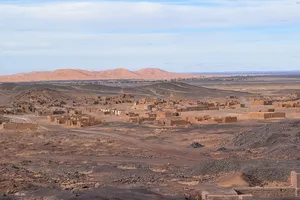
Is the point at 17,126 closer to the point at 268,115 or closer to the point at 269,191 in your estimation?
the point at 268,115

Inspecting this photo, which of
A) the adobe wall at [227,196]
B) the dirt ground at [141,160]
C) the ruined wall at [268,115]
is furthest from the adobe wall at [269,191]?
the ruined wall at [268,115]

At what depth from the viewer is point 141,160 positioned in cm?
3269

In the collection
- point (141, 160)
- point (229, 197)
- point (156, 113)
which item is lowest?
point (141, 160)

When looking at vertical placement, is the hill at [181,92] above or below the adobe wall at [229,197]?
below

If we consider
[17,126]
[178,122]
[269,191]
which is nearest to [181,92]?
[178,122]

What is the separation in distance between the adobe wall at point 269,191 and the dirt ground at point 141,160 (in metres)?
1.99

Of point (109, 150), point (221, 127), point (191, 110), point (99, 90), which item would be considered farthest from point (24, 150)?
point (99, 90)

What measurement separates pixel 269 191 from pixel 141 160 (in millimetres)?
12968

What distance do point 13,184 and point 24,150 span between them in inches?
503

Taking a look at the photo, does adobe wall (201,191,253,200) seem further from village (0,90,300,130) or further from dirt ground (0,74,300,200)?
village (0,90,300,130)

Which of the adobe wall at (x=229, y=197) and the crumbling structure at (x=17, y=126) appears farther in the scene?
the crumbling structure at (x=17, y=126)

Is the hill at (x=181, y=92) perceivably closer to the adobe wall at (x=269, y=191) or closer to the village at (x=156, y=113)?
the village at (x=156, y=113)

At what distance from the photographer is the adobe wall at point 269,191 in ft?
67.4

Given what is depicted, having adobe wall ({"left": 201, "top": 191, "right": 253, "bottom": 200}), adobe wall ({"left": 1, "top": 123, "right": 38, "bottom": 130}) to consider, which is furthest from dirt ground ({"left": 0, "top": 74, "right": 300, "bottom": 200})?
adobe wall ({"left": 201, "top": 191, "right": 253, "bottom": 200})
